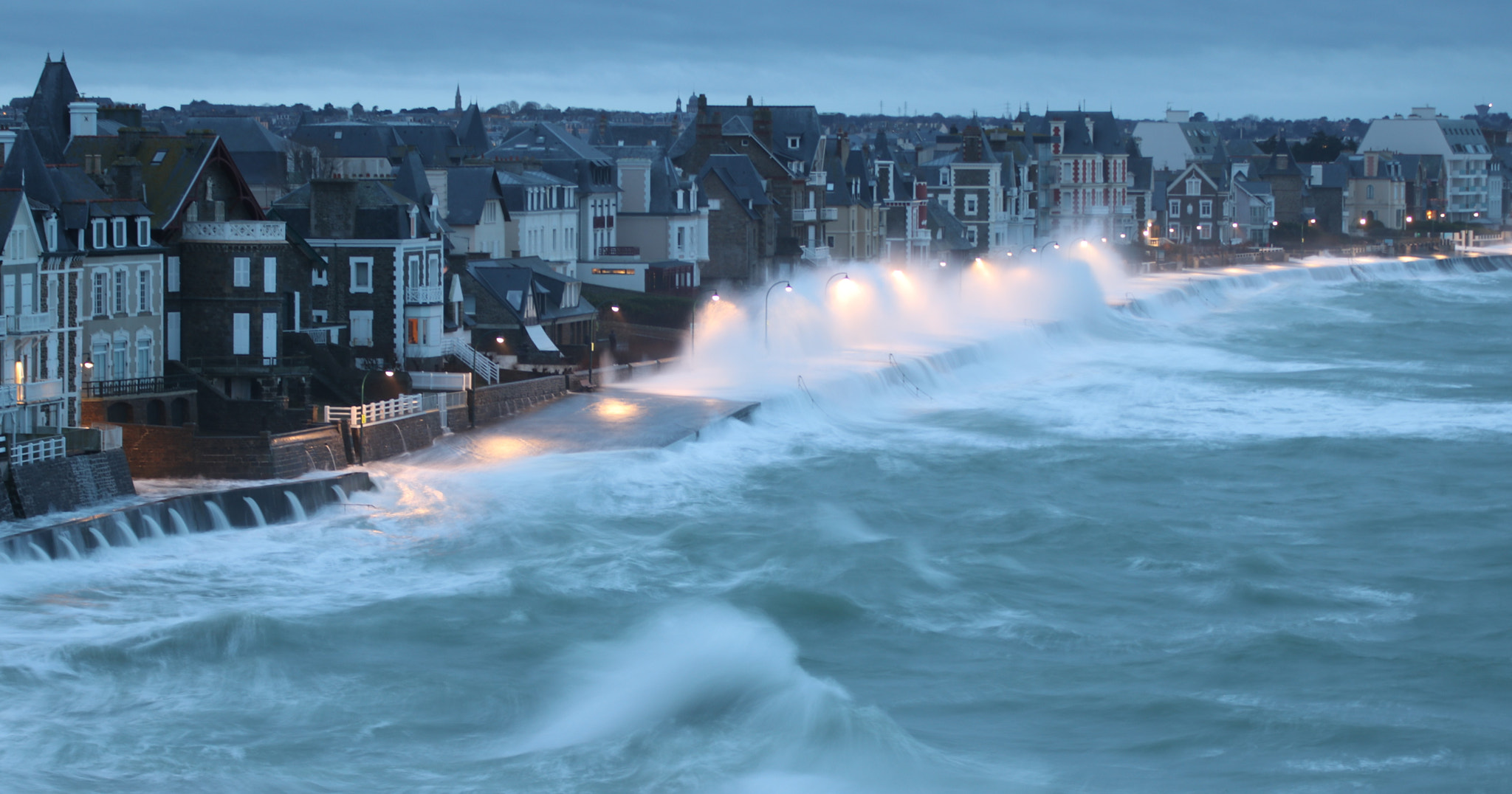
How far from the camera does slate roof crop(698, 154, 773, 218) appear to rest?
296 ft

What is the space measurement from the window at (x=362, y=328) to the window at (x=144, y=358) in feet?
29.6

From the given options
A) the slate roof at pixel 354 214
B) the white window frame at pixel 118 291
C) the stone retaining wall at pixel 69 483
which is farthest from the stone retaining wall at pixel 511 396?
the stone retaining wall at pixel 69 483

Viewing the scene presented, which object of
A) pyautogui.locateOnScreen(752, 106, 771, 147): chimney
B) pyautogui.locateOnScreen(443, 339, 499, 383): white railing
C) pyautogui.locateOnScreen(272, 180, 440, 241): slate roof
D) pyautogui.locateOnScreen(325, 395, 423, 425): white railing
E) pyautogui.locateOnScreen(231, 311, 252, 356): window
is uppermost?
pyautogui.locateOnScreen(752, 106, 771, 147): chimney

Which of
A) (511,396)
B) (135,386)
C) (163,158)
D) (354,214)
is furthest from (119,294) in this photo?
(511,396)

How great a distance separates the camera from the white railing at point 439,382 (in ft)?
175

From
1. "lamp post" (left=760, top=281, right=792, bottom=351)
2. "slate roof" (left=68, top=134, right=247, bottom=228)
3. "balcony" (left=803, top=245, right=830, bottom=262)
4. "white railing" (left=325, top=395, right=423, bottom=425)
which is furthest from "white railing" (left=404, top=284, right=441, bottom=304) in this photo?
"balcony" (left=803, top=245, right=830, bottom=262)

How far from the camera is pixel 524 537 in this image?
4128cm

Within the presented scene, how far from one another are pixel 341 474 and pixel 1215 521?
2096cm

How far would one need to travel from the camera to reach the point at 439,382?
175 feet

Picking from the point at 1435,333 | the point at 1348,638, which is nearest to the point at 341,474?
the point at 1348,638

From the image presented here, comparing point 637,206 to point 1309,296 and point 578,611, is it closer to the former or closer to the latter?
point 578,611

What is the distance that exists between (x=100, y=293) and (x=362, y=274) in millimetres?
11273

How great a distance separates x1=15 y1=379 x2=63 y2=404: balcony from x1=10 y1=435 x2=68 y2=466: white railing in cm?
139

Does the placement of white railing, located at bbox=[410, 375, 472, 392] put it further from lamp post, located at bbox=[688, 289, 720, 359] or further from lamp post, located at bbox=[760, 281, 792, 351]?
lamp post, located at bbox=[760, 281, 792, 351]
